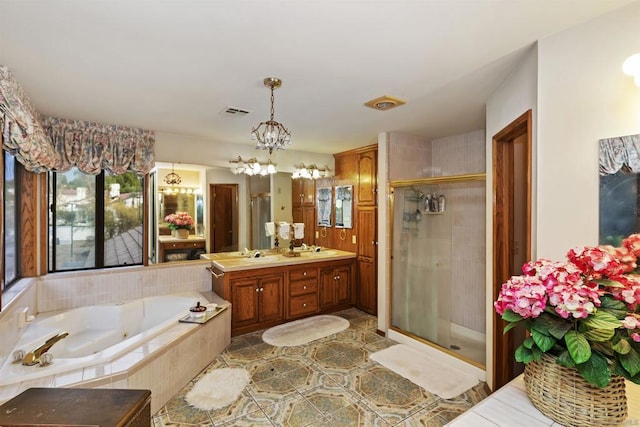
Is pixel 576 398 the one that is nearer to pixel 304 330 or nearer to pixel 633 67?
pixel 633 67

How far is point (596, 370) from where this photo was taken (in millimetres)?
976

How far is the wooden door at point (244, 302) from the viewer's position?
3602 mm

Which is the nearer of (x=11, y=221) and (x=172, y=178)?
(x=11, y=221)

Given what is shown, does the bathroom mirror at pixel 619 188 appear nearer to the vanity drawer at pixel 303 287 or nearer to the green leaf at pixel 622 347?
the green leaf at pixel 622 347

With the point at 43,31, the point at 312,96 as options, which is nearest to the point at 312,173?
the point at 312,96

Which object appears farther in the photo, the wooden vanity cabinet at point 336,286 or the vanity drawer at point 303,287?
the wooden vanity cabinet at point 336,286

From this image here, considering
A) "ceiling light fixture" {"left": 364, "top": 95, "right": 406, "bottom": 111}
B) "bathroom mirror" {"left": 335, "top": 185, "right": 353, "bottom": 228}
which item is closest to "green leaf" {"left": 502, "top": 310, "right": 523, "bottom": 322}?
"ceiling light fixture" {"left": 364, "top": 95, "right": 406, "bottom": 111}

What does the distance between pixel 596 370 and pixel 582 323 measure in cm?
14

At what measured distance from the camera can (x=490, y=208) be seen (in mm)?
2559

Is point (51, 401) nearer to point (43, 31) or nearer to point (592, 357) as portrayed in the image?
point (592, 357)

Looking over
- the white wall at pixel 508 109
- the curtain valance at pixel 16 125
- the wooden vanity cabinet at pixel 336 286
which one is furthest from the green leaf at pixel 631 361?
the wooden vanity cabinet at pixel 336 286

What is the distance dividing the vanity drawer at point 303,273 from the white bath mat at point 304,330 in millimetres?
554

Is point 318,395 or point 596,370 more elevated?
point 596,370

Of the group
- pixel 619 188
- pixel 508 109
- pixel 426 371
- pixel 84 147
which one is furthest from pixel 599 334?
pixel 84 147
